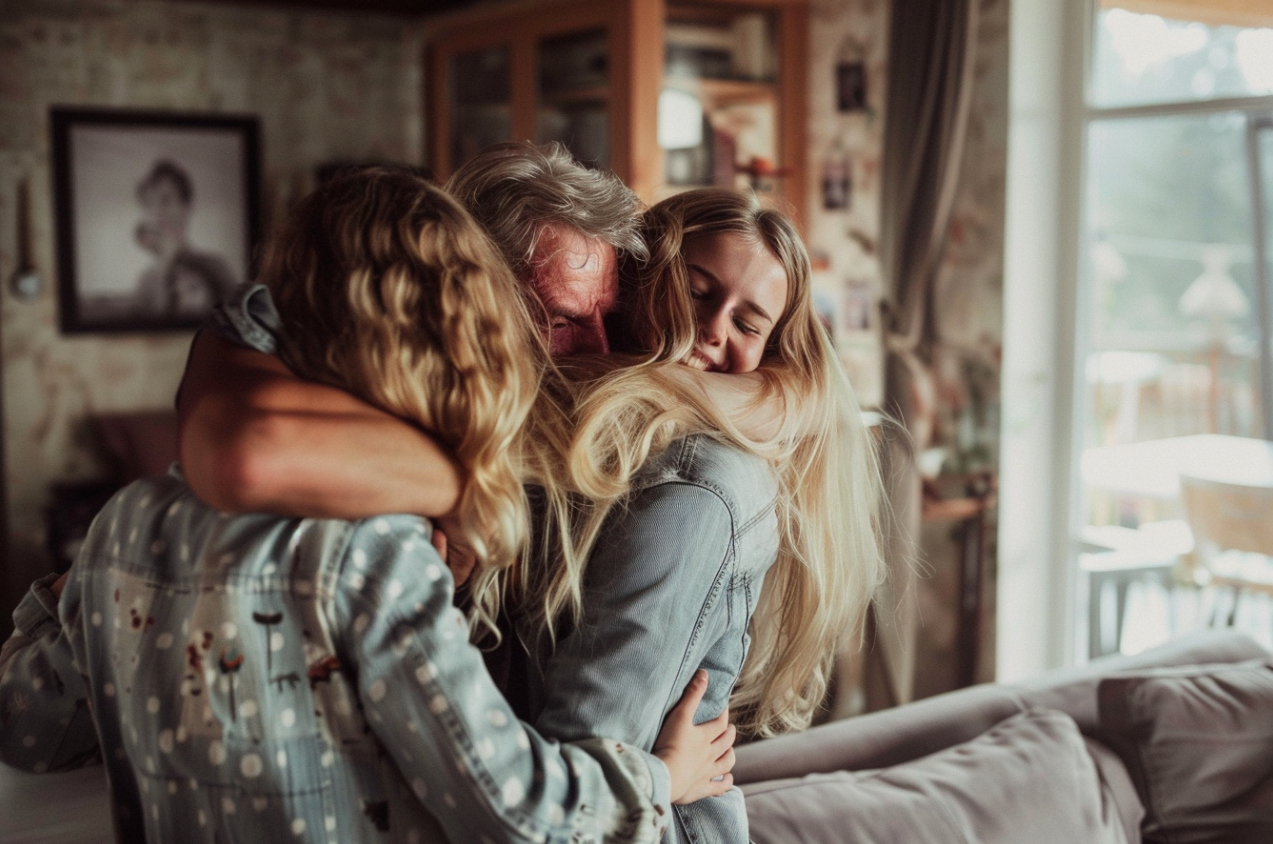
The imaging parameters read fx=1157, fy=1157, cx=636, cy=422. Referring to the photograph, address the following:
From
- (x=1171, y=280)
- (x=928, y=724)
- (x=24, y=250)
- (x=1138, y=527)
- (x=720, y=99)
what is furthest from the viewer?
(x=24, y=250)

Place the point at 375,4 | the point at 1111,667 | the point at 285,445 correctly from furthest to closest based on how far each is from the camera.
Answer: the point at 375,4
the point at 1111,667
the point at 285,445

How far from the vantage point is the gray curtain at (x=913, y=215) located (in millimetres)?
3562

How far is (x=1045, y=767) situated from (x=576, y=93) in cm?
309

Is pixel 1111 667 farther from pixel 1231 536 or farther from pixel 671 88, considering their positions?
pixel 671 88

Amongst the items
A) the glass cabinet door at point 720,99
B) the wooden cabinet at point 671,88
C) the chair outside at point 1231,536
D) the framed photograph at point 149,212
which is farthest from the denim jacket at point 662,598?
the framed photograph at point 149,212

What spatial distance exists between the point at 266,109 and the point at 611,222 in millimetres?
4425

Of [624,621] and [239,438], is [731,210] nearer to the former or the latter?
[624,621]

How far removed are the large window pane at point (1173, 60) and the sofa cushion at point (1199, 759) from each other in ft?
6.15

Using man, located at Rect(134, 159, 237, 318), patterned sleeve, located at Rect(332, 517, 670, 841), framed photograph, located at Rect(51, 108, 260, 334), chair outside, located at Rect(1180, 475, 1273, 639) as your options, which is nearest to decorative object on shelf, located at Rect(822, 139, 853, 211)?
chair outside, located at Rect(1180, 475, 1273, 639)

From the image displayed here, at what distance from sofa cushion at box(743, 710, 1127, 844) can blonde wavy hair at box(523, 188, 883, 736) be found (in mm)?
259

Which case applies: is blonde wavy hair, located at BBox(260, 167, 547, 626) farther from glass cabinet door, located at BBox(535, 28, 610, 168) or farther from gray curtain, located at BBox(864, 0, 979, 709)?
glass cabinet door, located at BBox(535, 28, 610, 168)

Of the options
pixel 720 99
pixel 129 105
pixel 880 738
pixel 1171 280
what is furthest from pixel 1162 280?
pixel 129 105

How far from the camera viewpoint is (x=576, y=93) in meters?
4.26

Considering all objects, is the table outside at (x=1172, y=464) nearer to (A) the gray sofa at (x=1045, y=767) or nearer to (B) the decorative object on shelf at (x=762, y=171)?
(A) the gray sofa at (x=1045, y=767)
